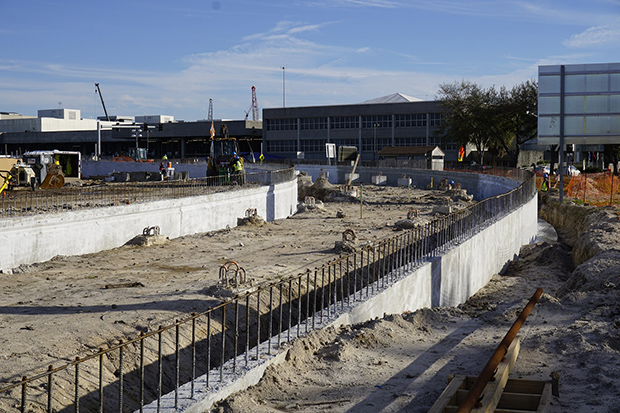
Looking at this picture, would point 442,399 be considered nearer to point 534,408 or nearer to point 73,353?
point 534,408

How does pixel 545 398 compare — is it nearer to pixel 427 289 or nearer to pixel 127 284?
pixel 427 289

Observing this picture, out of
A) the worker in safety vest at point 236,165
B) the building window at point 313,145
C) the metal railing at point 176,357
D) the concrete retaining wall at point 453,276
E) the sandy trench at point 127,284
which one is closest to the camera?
the metal railing at point 176,357

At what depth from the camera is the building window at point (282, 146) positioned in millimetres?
93750

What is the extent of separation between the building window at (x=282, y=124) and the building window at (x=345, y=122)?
606cm

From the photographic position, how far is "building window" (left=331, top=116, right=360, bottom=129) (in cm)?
8900

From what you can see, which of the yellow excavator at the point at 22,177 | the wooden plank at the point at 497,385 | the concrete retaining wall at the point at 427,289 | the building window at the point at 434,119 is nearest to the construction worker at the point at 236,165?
the yellow excavator at the point at 22,177

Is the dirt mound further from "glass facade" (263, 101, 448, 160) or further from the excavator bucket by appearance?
"glass facade" (263, 101, 448, 160)

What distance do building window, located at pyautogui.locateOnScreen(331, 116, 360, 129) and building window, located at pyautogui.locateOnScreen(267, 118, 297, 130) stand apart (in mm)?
6063

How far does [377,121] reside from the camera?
87312 mm

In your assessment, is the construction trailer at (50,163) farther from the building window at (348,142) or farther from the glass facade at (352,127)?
the building window at (348,142)

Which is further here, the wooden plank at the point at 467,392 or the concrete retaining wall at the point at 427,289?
the concrete retaining wall at the point at 427,289

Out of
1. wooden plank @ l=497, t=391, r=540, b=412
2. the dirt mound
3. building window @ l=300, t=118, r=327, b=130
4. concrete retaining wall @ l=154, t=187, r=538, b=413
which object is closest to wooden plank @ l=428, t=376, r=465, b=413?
wooden plank @ l=497, t=391, r=540, b=412

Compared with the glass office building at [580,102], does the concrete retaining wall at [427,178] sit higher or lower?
lower

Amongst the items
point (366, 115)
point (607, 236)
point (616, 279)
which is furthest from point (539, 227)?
point (366, 115)
